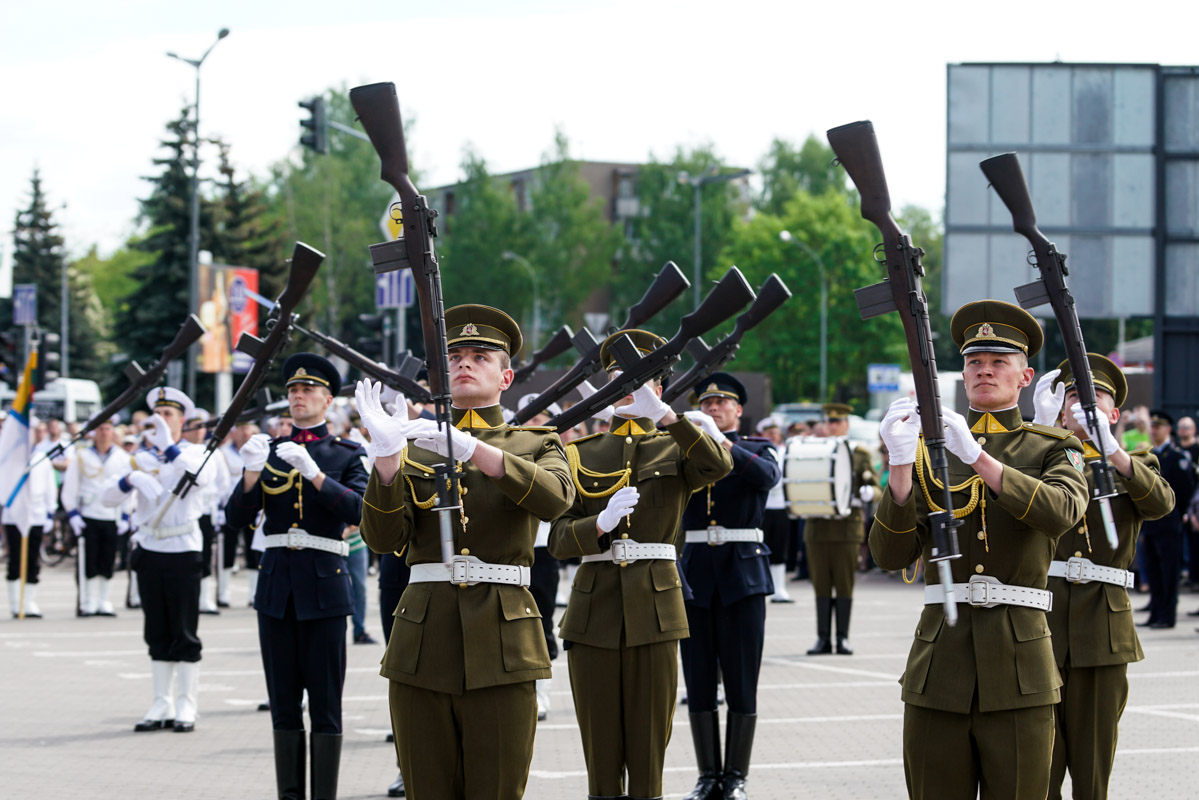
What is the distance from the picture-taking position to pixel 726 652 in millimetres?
8305

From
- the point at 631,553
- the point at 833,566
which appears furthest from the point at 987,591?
the point at 833,566

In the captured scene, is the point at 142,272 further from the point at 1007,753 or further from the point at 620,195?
the point at 1007,753

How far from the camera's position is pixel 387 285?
27.5 meters

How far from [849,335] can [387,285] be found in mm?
43239

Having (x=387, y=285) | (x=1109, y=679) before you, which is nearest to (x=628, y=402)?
(x=1109, y=679)

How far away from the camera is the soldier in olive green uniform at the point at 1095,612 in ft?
22.2

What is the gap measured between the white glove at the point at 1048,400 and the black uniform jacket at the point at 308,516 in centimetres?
333

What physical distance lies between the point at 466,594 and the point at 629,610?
1577mm

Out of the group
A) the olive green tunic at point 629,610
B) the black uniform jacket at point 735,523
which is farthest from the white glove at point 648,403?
the black uniform jacket at point 735,523

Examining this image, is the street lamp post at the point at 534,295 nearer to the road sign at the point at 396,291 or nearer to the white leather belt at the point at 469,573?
the road sign at the point at 396,291

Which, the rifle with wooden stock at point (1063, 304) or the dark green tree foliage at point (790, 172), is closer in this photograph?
the rifle with wooden stock at point (1063, 304)

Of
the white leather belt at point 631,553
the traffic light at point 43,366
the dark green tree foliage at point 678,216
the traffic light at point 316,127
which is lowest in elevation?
the white leather belt at point 631,553

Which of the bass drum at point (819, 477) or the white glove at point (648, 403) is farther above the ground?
the white glove at point (648, 403)

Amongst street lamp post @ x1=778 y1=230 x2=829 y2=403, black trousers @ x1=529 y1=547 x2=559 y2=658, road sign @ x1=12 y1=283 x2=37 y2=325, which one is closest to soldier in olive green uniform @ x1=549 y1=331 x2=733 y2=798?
black trousers @ x1=529 y1=547 x2=559 y2=658
